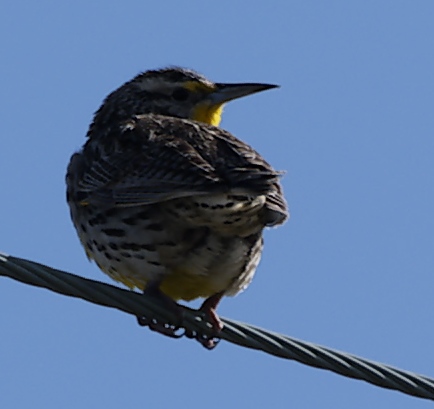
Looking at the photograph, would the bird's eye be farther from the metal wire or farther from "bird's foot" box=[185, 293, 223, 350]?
the metal wire

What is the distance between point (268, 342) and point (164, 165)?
4.20 feet

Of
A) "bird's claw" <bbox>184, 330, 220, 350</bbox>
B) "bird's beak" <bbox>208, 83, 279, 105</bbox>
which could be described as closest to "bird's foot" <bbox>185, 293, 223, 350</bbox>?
"bird's claw" <bbox>184, 330, 220, 350</bbox>

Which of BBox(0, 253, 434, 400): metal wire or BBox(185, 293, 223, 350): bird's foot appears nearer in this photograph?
BBox(0, 253, 434, 400): metal wire

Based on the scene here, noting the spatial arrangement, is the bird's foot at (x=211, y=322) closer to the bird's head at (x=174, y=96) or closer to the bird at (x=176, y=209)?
the bird at (x=176, y=209)

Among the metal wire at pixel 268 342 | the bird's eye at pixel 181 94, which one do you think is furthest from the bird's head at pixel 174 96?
the metal wire at pixel 268 342

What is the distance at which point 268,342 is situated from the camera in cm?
434

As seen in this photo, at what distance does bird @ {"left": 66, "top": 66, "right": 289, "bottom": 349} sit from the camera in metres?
5.10

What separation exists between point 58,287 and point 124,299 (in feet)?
1.04

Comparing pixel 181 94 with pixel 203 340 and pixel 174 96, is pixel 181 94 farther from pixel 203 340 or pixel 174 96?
pixel 203 340

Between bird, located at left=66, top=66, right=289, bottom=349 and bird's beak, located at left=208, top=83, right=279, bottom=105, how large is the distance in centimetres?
50

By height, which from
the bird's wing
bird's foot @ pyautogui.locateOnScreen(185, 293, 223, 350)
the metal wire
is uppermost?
the bird's wing

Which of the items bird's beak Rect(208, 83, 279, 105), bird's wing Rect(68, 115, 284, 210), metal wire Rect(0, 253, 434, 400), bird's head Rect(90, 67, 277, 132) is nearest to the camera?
metal wire Rect(0, 253, 434, 400)

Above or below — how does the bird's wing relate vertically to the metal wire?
above

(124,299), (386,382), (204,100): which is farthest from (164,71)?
(386,382)
